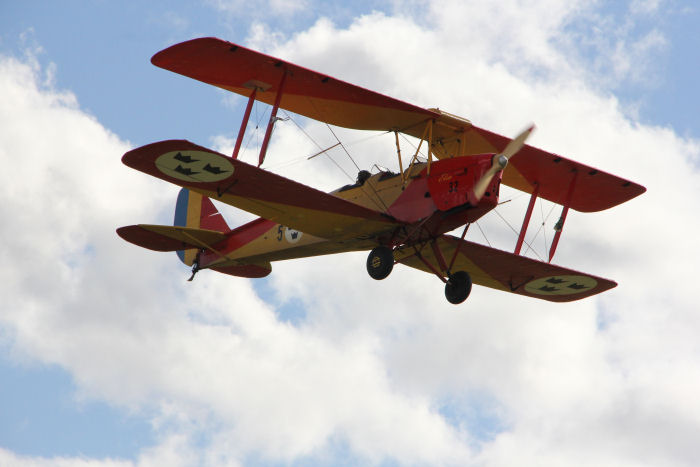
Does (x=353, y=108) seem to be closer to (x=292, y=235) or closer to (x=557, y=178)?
(x=292, y=235)

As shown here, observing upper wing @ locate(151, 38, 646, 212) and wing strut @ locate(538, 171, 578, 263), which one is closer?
upper wing @ locate(151, 38, 646, 212)

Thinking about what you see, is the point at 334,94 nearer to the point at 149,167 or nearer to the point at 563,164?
the point at 149,167

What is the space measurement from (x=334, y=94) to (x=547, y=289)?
6470 millimetres

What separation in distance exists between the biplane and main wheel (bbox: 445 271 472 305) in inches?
0.8

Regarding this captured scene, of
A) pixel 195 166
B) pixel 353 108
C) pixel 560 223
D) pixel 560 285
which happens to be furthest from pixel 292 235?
pixel 560 285

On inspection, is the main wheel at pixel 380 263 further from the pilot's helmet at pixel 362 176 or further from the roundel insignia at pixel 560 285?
the roundel insignia at pixel 560 285

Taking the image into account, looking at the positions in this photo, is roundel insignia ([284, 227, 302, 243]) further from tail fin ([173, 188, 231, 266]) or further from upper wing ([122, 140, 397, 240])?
tail fin ([173, 188, 231, 266])

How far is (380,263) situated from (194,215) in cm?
743

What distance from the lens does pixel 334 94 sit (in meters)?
18.6

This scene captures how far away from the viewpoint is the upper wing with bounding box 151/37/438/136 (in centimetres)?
1788

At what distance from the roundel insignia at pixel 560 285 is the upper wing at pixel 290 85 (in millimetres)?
4673

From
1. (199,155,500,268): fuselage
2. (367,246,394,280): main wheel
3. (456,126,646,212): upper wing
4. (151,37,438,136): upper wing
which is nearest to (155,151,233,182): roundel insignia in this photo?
(151,37,438,136): upper wing

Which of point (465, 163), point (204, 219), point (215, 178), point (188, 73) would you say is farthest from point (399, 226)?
point (204, 219)

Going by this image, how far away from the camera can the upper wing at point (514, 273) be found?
2041 cm
